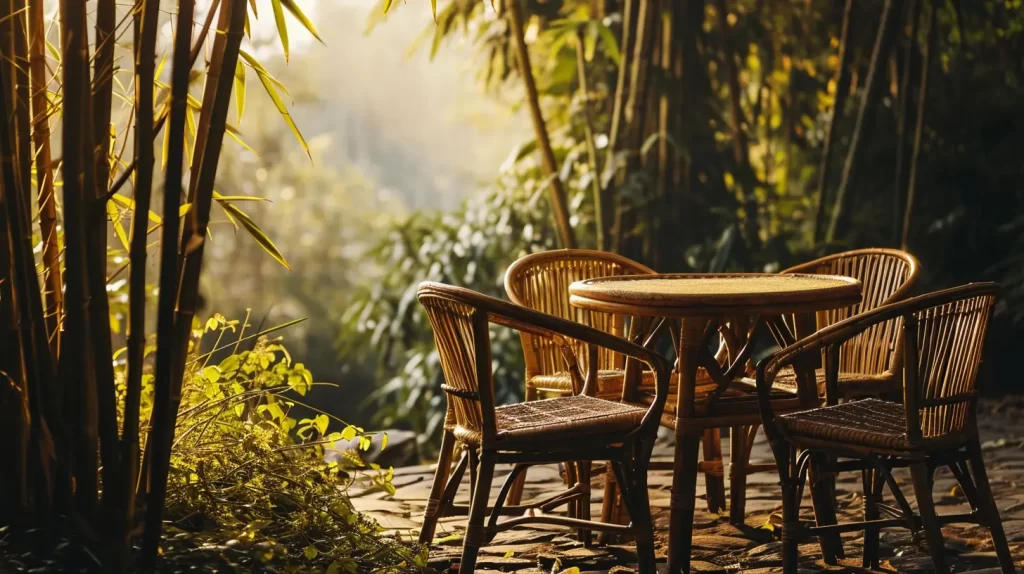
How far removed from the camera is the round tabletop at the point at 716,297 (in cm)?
264

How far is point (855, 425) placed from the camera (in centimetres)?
246

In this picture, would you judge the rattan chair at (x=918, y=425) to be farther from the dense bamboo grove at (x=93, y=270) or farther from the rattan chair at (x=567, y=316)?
the dense bamboo grove at (x=93, y=270)

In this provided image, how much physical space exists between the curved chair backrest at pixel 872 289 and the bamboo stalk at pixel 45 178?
2.15 meters

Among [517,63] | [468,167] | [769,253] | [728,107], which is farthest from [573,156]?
[468,167]

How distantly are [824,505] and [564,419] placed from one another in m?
0.71

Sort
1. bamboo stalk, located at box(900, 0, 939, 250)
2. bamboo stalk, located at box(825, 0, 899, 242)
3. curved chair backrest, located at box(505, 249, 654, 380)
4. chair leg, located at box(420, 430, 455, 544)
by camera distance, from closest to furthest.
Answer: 1. chair leg, located at box(420, 430, 455, 544)
2. curved chair backrest, located at box(505, 249, 654, 380)
3. bamboo stalk, located at box(825, 0, 899, 242)
4. bamboo stalk, located at box(900, 0, 939, 250)

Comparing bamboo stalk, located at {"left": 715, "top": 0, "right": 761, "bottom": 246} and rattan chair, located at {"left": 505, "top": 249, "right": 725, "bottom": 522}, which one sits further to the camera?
bamboo stalk, located at {"left": 715, "top": 0, "right": 761, "bottom": 246}

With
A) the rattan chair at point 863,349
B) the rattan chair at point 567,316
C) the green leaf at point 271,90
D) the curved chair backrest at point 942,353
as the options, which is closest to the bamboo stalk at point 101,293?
the green leaf at point 271,90

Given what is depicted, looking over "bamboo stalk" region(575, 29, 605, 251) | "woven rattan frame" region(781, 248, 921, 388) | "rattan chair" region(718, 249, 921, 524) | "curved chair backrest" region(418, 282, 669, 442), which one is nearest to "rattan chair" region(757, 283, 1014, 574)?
"curved chair backrest" region(418, 282, 669, 442)

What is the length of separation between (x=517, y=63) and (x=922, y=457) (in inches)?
160

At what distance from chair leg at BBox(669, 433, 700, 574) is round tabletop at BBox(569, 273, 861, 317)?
332 mm

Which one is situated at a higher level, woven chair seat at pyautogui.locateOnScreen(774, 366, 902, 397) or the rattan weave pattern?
the rattan weave pattern

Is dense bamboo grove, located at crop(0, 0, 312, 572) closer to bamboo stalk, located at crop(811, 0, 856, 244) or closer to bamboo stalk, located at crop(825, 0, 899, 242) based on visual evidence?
bamboo stalk, located at crop(825, 0, 899, 242)

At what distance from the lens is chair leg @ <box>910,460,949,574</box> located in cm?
234
